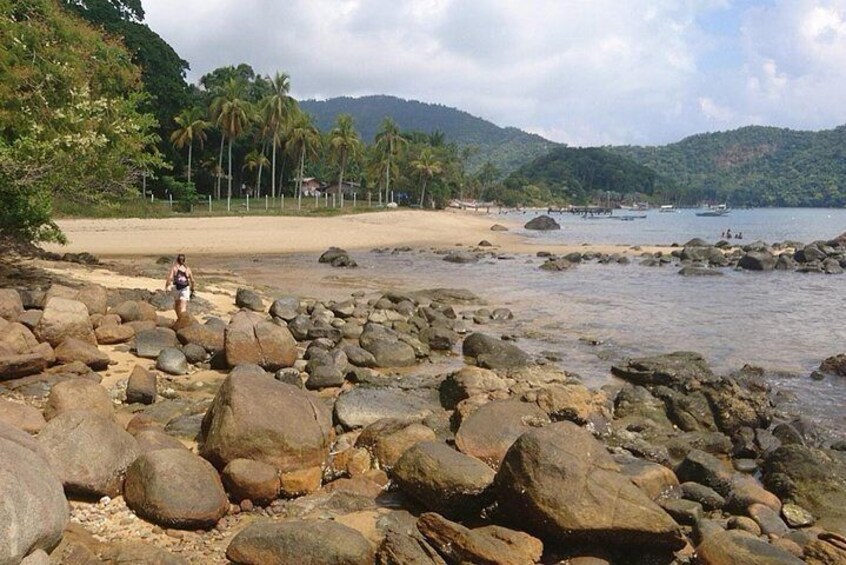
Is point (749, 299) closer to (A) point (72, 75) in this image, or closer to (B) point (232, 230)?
(A) point (72, 75)

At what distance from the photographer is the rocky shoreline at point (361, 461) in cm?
609

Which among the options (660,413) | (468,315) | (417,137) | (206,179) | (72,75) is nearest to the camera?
(660,413)

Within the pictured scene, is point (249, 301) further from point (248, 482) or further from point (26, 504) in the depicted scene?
point (26, 504)

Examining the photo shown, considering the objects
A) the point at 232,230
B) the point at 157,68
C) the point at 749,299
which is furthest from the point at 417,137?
the point at 749,299

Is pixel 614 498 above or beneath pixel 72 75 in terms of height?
beneath

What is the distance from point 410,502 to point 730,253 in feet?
155

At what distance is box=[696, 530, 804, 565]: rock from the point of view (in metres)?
Answer: 6.08

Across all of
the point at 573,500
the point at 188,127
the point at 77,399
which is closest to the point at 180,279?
the point at 77,399

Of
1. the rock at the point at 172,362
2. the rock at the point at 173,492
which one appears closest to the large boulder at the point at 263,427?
the rock at the point at 173,492

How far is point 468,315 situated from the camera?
70.1 ft

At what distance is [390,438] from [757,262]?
37680mm

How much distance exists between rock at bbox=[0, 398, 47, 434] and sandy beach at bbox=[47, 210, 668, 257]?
28759 millimetres

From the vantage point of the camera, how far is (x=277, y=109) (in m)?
67.9

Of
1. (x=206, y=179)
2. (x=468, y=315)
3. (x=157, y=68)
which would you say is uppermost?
(x=157, y=68)
